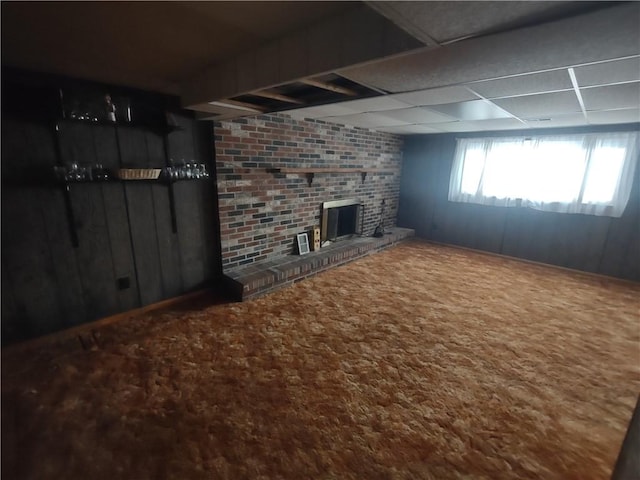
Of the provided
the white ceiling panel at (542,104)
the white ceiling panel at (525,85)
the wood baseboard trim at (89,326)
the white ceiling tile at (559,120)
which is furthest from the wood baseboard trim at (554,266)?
the wood baseboard trim at (89,326)

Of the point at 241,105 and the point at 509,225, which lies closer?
the point at 241,105

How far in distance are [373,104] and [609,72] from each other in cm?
159

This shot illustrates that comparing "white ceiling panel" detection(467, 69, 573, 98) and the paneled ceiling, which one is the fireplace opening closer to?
the paneled ceiling

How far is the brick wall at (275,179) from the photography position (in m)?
3.03

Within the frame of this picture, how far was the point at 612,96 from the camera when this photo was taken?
2.21 meters

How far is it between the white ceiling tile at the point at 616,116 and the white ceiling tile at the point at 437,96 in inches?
63.8

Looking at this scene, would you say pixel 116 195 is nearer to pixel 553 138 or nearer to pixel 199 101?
pixel 199 101

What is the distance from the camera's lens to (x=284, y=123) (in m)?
3.40

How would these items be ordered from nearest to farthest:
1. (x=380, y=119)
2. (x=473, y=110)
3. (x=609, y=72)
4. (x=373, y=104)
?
(x=609, y=72)
(x=373, y=104)
(x=473, y=110)
(x=380, y=119)

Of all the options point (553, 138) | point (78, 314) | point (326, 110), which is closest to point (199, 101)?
point (326, 110)

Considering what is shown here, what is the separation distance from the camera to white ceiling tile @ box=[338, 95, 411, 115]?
252 cm

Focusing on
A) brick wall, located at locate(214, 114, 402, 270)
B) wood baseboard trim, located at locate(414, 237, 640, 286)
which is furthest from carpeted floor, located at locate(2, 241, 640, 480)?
wood baseboard trim, located at locate(414, 237, 640, 286)

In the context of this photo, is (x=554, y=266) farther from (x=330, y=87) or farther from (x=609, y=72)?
(x=330, y=87)

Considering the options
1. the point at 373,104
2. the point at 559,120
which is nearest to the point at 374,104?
the point at 373,104
